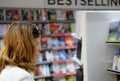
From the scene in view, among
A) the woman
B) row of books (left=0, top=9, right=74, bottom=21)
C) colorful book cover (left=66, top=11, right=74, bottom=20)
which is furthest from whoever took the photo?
colorful book cover (left=66, top=11, right=74, bottom=20)

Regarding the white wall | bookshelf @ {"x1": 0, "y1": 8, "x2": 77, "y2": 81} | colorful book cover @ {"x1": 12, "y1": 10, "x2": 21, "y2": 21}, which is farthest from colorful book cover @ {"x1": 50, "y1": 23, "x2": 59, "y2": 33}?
the white wall

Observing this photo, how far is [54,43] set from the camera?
18.4 ft

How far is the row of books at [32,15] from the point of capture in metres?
5.18

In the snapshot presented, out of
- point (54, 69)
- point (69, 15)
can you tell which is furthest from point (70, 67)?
point (69, 15)

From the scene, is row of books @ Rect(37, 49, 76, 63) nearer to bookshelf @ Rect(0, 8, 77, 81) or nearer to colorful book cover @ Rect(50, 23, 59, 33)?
bookshelf @ Rect(0, 8, 77, 81)

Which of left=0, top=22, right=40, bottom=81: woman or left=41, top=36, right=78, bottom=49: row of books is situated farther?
left=41, top=36, right=78, bottom=49: row of books

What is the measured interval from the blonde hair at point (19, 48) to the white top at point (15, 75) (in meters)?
0.07

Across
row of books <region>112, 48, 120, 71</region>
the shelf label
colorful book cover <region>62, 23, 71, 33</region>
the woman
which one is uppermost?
the shelf label

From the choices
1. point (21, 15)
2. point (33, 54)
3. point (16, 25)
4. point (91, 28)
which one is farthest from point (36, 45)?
point (21, 15)

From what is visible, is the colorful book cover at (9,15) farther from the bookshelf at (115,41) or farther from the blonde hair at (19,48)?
the blonde hair at (19,48)

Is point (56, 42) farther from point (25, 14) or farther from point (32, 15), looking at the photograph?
point (25, 14)

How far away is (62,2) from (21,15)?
3235 millimetres

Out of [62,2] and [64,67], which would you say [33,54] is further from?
[64,67]

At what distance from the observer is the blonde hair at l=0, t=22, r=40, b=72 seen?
1.76m
